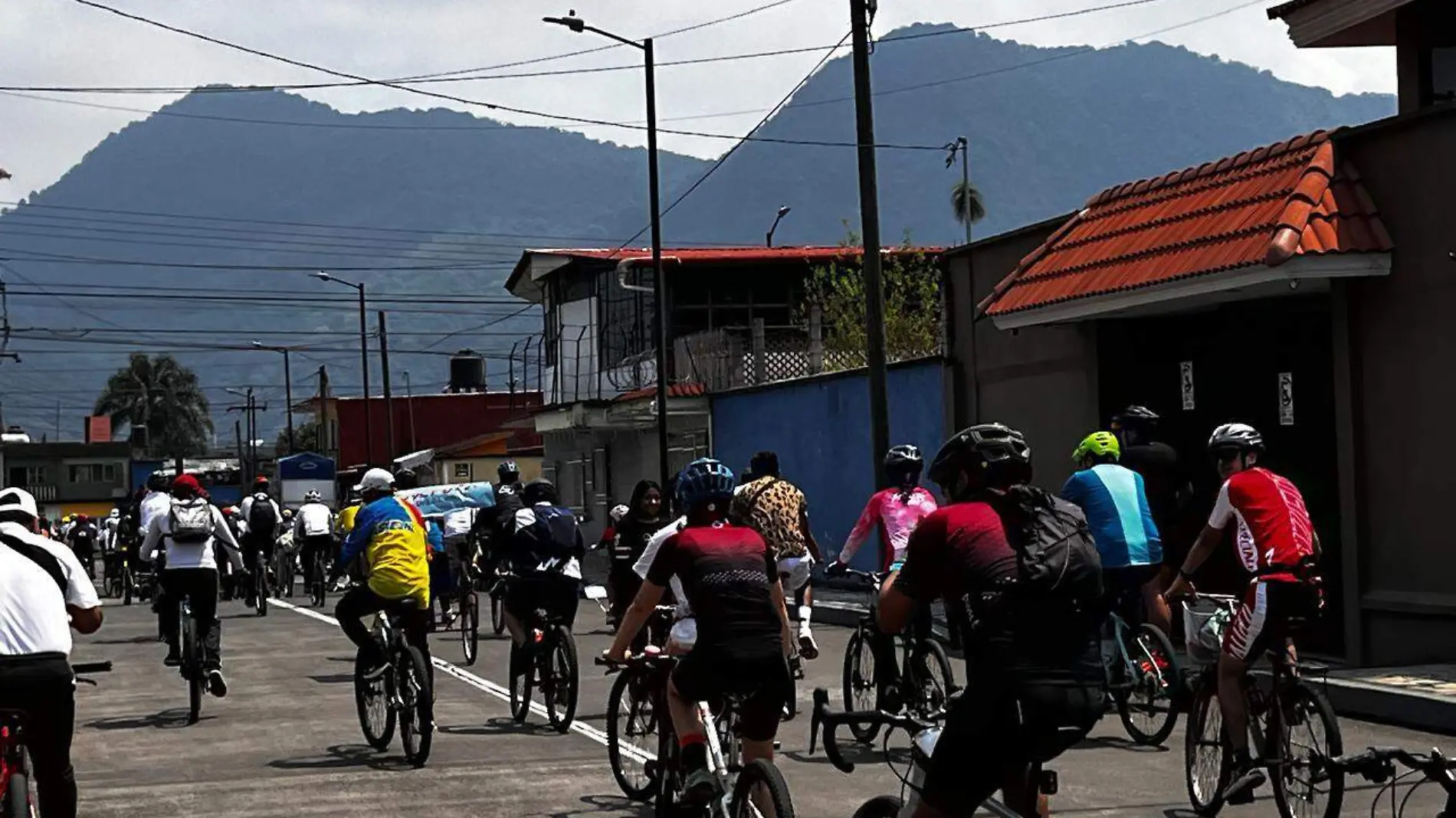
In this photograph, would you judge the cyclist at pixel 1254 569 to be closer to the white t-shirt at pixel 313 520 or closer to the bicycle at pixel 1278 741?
the bicycle at pixel 1278 741

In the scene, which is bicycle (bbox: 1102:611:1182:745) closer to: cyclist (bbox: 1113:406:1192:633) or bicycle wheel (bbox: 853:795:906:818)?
cyclist (bbox: 1113:406:1192:633)

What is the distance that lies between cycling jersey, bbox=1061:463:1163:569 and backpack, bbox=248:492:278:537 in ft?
63.5

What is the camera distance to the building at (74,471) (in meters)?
118

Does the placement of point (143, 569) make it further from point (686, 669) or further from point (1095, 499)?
point (686, 669)

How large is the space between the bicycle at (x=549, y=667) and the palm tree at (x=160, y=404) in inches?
4775

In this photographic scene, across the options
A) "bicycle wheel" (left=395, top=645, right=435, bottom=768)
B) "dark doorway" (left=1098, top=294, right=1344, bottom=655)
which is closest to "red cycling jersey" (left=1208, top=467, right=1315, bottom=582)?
"bicycle wheel" (left=395, top=645, right=435, bottom=768)

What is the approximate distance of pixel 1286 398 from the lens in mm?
18531

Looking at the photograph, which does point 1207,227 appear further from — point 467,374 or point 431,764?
point 467,374

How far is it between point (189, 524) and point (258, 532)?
1464 cm

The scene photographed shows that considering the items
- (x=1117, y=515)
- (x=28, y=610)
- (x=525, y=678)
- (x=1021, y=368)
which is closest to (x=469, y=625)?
(x=525, y=678)

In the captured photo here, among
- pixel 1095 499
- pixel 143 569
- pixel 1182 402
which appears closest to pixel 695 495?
pixel 1095 499

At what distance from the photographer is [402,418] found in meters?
90.2

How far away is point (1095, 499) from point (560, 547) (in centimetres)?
413

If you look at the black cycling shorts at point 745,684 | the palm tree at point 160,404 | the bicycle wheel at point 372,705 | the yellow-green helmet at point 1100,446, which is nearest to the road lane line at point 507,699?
the bicycle wheel at point 372,705
